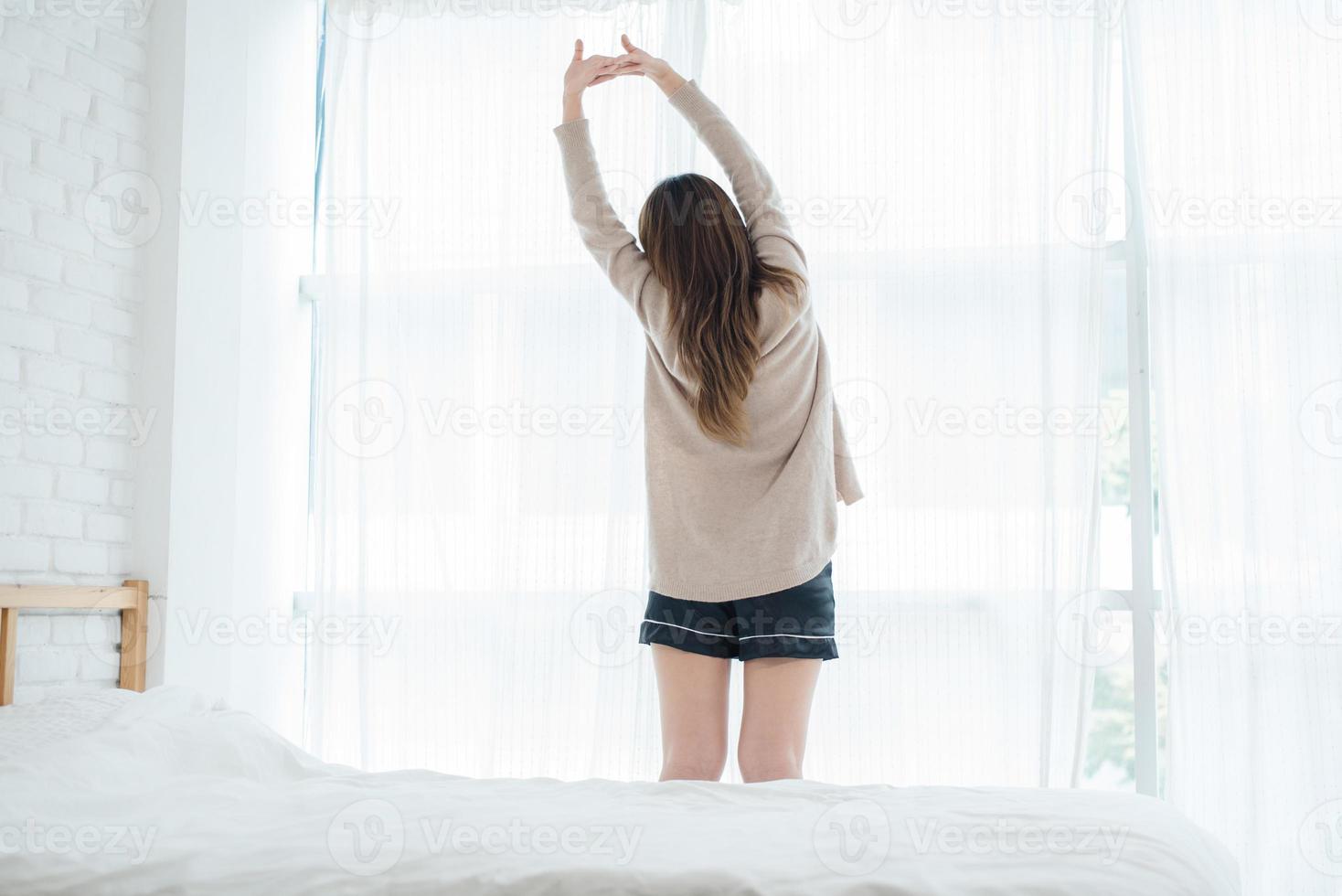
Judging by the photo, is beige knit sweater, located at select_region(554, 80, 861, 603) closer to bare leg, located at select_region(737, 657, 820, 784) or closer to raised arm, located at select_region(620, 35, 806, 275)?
raised arm, located at select_region(620, 35, 806, 275)

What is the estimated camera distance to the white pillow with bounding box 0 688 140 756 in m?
1.53

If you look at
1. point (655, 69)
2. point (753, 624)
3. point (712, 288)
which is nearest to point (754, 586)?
point (753, 624)

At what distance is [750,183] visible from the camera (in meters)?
1.92

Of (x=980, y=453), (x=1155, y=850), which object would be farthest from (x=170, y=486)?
(x=1155, y=850)

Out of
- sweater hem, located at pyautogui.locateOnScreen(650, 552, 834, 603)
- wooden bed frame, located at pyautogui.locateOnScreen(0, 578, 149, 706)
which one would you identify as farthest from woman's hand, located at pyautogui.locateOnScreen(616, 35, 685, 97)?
wooden bed frame, located at pyautogui.locateOnScreen(0, 578, 149, 706)

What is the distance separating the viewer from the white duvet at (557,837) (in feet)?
3.23

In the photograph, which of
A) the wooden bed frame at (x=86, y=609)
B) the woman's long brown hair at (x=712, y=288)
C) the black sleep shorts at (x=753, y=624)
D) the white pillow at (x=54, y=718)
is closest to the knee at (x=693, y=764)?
the black sleep shorts at (x=753, y=624)

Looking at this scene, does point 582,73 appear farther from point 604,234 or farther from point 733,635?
point 733,635

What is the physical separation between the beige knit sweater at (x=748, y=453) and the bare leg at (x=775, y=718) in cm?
13

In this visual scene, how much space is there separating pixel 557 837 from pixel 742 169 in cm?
120

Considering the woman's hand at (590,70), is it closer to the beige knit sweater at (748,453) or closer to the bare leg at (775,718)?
the beige knit sweater at (748,453)

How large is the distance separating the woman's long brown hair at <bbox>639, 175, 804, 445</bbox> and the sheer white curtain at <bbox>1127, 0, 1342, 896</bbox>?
1285 millimetres

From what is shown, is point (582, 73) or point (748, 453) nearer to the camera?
point (748, 453)

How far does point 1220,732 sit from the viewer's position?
8.16 ft
